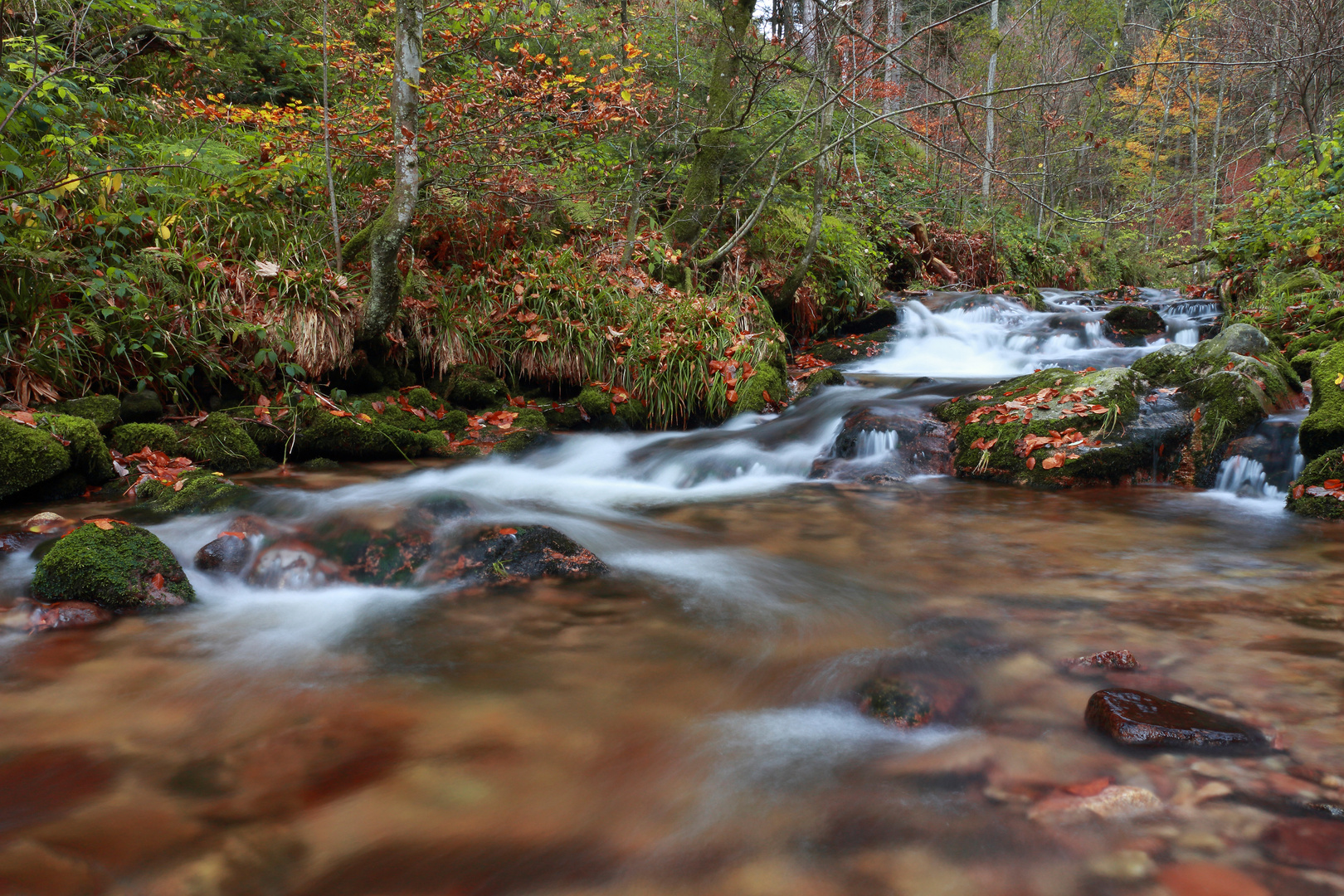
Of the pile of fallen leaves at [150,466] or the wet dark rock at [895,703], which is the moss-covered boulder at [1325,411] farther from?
the pile of fallen leaves at [150,466]

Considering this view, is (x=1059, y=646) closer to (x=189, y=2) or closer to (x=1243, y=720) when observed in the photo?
(x=1243, y=720)

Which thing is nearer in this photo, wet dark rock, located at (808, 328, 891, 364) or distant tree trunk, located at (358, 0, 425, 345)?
distant tree trunk, located at (358, 0, 425, 345)

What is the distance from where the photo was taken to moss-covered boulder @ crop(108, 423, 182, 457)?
16.0ft

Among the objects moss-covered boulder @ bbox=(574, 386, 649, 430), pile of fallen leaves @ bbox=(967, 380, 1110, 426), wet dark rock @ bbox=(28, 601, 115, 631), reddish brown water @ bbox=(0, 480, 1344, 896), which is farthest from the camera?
moss-covered boulder @ bbox=(574, 386, 649, 430)

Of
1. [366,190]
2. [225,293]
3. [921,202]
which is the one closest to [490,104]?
[366,190]

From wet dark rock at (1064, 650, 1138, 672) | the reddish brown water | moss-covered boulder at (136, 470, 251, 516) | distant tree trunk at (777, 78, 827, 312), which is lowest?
the reddish brown water

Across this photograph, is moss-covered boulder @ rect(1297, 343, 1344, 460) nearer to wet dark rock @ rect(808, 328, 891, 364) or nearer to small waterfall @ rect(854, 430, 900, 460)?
small waterfall @ rect(854, 430, 900, 460)

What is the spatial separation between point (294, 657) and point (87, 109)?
231 inches

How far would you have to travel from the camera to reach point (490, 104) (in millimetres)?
6664

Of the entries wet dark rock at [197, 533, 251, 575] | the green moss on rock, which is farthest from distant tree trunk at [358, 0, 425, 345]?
the green moss on rock

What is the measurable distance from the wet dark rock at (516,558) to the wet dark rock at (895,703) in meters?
1.61

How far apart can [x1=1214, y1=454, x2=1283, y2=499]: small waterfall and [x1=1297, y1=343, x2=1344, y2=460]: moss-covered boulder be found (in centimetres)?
28

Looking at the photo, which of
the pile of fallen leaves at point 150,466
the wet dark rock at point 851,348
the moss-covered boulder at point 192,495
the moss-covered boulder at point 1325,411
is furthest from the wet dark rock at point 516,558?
the wet dark rock at point 851,348

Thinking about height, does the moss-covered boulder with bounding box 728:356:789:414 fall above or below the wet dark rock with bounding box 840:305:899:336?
below
